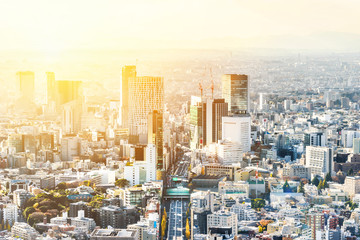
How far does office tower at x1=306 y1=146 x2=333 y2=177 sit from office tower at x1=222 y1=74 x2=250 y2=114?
15.4 ft

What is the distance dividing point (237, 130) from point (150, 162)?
4.00 meters

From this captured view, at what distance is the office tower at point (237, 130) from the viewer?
617 inches

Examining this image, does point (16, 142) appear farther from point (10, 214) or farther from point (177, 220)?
point (177, 220)

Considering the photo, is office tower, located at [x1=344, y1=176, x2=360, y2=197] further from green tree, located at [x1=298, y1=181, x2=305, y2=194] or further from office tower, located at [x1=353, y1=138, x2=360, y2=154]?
office tower, located at [x1=353, y1=138, x2=360, y2=154]

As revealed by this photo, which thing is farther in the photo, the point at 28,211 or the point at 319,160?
the point at 319,160

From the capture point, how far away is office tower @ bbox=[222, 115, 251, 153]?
1568 cm

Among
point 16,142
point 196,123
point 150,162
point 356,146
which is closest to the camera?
point 150,162

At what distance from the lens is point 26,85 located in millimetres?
20422

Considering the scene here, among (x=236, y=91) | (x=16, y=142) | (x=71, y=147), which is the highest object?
(x=236, y=91)

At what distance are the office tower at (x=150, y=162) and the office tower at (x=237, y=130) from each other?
299 centimetres

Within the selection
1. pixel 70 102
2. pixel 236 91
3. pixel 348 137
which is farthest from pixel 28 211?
pixel 70 102

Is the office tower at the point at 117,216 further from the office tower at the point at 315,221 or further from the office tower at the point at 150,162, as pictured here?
the office tower at the point at 150,162

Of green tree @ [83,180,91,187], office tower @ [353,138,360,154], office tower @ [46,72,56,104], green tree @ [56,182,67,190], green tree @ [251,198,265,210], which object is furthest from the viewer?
office tower @ [46,72,56,104]

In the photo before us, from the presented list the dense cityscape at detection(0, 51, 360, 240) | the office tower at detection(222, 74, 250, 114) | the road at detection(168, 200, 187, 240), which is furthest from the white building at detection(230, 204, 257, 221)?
the office tower at detection(222, 74, 250, 114)
